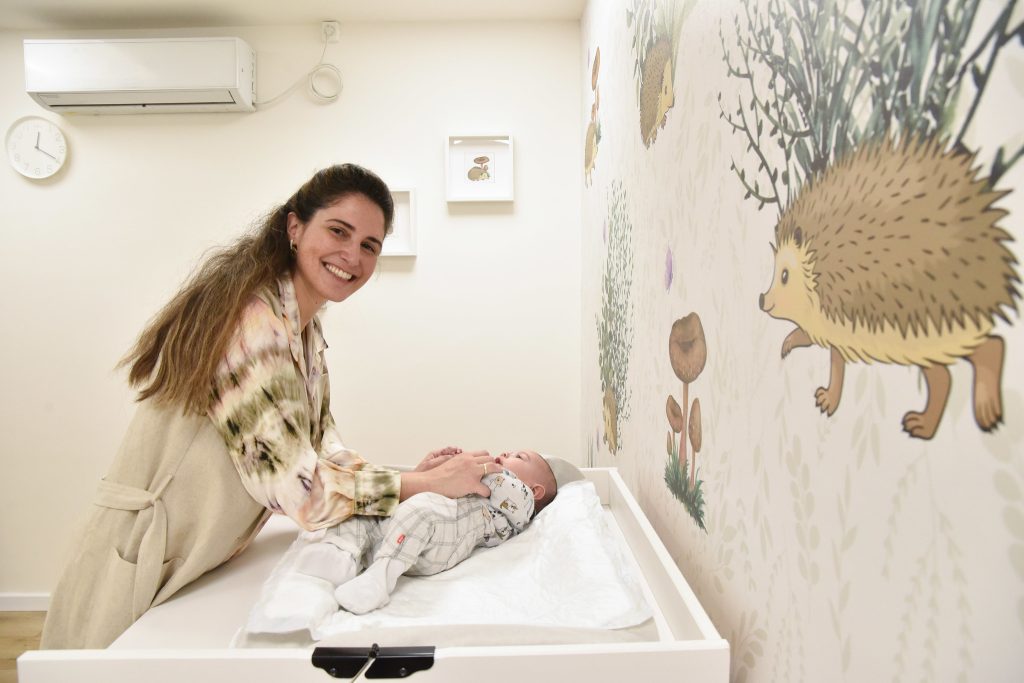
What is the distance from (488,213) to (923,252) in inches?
96.0

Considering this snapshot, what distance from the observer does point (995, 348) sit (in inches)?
13.5

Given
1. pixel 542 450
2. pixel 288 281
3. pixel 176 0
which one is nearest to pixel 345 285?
pixel 288 281

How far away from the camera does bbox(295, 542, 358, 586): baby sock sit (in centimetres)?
99

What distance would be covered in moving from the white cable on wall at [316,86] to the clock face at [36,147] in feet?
3.19

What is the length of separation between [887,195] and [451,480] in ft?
3.25

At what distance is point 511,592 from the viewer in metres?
Answer: 0.98

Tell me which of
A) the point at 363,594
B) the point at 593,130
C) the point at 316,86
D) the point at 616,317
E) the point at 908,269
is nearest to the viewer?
the point at 908,269

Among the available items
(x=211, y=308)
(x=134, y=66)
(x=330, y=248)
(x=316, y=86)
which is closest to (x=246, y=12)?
(x=316, y=86)

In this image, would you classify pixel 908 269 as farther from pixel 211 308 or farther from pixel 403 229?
pixel 403 229

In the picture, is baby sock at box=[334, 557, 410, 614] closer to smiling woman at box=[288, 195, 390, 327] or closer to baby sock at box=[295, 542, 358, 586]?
baby sock at box=[295, 542, 358, 586]

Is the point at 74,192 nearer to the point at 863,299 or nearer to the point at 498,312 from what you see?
the point at 498,312

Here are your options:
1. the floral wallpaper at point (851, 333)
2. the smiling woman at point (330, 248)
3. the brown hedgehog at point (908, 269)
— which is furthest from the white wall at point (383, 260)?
the brown hedgehog at point (908, 269)

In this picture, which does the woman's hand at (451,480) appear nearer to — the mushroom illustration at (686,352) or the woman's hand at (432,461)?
the woman's hand at (432,461)

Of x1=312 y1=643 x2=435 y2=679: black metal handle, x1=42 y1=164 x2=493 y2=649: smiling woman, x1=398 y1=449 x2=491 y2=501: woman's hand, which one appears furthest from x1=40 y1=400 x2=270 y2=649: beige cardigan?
x1=312 y1=643 x2=435 y2=679: black metal handle
